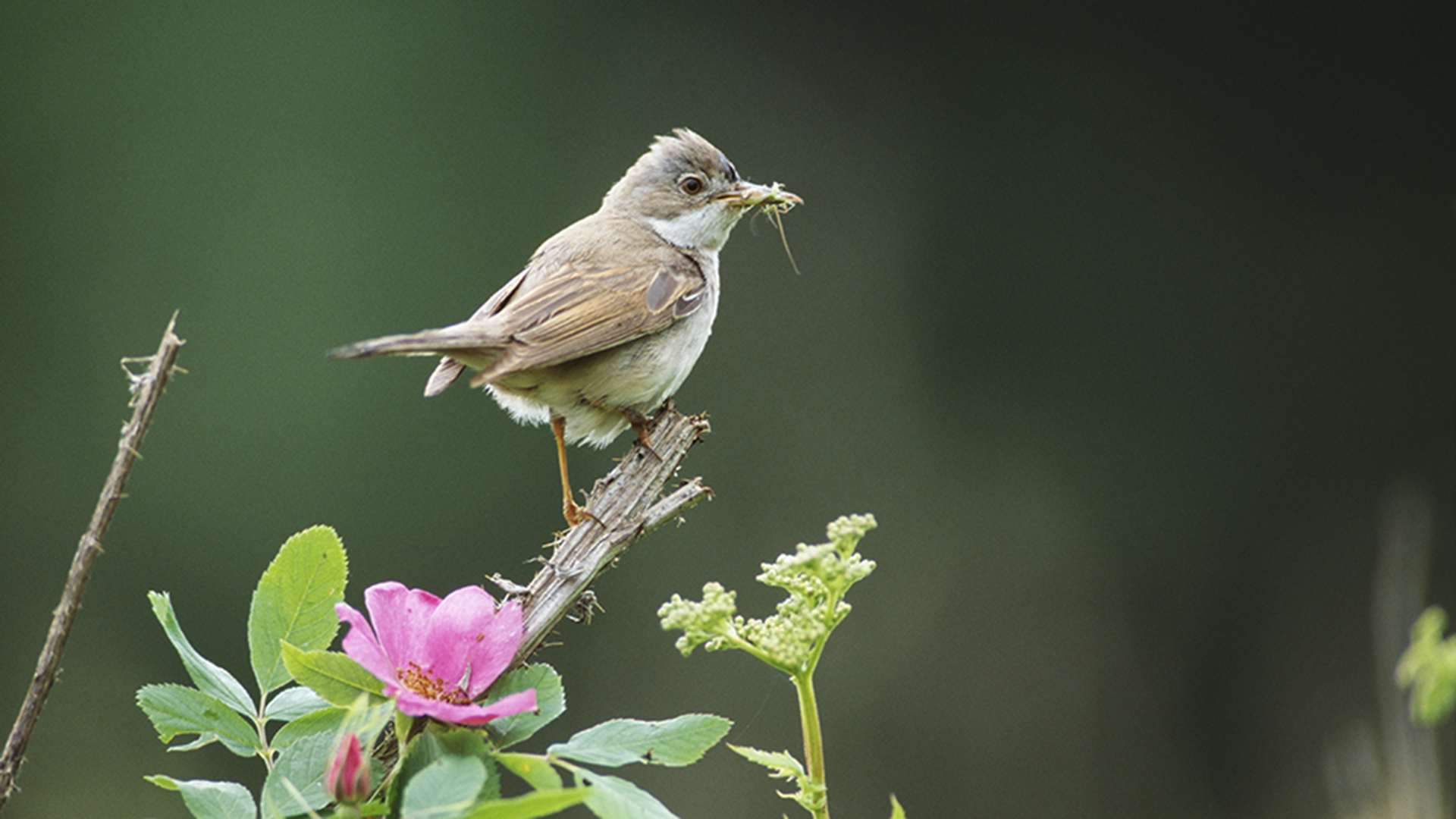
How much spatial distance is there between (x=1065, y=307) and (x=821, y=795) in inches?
424

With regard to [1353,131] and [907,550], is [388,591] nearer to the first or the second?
[907,550]

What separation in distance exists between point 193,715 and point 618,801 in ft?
1.55

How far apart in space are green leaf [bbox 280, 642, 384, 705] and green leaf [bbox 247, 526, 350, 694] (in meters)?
0.10

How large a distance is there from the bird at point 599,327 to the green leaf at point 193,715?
1.24 metres

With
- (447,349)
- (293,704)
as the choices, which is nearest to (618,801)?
(293,704)

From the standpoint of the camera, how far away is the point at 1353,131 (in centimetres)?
1191

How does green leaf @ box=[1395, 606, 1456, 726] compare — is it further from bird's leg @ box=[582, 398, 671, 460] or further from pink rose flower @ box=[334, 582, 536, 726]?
bird's leg @ box=[582, 398, 671, 460]

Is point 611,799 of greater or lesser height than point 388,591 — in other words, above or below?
below

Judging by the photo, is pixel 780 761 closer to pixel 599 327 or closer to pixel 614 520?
pixel 614 520

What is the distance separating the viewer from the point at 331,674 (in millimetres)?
1216

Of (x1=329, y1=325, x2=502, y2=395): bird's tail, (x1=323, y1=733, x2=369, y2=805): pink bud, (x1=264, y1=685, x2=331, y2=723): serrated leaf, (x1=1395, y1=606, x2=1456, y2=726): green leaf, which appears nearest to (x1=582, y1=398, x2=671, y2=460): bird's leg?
(x1=329, y1=325, x2=502, y2=395): bird's tail

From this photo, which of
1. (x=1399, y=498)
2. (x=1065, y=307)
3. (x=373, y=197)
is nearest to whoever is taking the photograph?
(x=1399, y=498)

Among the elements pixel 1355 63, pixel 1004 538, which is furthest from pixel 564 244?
pixel 1355 63

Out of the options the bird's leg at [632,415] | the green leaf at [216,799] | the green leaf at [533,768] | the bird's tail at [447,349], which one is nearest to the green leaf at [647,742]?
the green leaf at [533,768]
